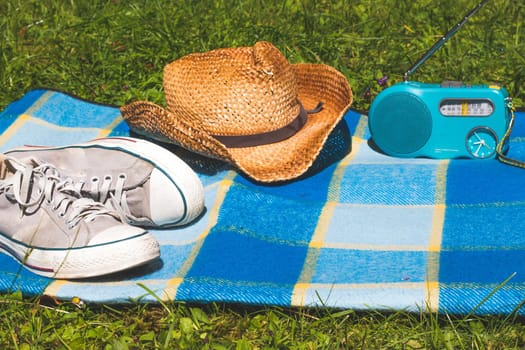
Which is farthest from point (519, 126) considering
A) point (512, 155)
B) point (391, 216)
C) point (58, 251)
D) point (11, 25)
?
point (11, 25)

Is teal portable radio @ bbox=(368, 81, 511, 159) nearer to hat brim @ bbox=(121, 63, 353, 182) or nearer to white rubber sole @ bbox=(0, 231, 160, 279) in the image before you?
hat brim @ bbox=(121, 63, 353, 182)

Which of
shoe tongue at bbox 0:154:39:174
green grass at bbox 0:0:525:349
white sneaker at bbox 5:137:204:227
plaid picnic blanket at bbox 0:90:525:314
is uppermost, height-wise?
shoe tongue at bbox 0:154:39:174

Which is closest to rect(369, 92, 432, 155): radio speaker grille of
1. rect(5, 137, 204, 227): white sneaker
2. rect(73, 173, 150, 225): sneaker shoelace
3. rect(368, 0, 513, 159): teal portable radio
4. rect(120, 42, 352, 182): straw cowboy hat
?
rect(368, 0, 513, 159): teal portable radio

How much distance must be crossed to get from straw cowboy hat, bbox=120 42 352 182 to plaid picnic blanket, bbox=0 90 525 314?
0.08 m

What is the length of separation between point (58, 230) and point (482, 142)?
1.25 meters

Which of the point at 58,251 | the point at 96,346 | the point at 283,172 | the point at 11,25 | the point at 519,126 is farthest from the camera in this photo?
the point at 11,25

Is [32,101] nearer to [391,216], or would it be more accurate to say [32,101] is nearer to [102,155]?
[102,155]

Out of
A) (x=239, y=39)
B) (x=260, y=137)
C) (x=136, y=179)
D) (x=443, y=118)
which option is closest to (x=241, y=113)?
(x=260, y=137)

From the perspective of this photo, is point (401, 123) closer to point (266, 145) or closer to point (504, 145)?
point (504, 145)

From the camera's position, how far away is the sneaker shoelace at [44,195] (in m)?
2.07

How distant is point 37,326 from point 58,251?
212mm

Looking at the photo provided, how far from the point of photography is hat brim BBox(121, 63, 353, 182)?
2398mm

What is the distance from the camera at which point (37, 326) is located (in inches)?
72.8

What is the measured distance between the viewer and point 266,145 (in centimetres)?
254
